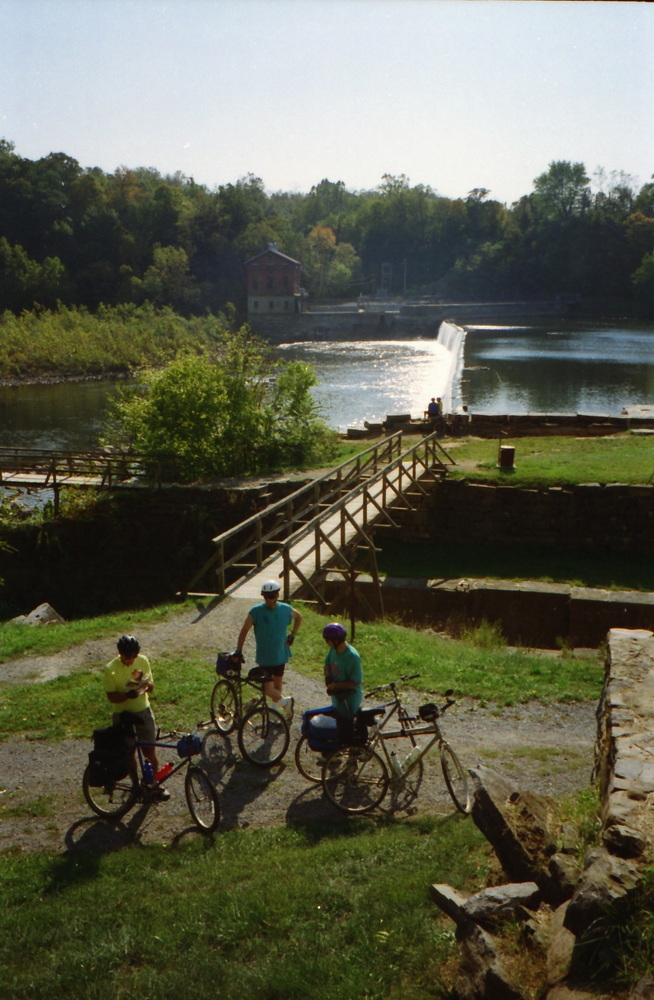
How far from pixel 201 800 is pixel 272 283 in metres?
107

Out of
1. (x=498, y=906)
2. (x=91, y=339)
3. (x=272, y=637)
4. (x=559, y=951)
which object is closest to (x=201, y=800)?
(x=272, y=637)

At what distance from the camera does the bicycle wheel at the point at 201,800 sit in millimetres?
7500

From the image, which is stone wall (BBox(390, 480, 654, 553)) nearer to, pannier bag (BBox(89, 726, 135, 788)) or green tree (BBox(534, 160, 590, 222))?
pannier bag (BBox(89, 726, 135, 788))

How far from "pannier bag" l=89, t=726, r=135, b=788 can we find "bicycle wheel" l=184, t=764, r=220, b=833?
1.84ft

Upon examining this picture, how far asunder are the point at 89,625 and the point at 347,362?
67.0 m

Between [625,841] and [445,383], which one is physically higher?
[625,841]

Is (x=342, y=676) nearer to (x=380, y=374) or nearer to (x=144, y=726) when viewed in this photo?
(x=144, y=726)

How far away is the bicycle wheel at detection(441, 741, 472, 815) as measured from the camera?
7.79m

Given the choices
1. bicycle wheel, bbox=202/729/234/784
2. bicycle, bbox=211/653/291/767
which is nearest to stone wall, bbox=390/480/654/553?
bicycle, bbox=211/653/291/767

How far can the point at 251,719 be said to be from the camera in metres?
9.16

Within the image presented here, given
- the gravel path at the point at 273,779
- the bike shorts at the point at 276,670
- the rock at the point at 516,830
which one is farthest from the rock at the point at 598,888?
the bike shorts at the point at 276,670

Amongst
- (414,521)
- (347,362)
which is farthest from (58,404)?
(414,521)

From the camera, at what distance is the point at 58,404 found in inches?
2267

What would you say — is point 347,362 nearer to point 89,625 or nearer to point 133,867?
point 89,625
